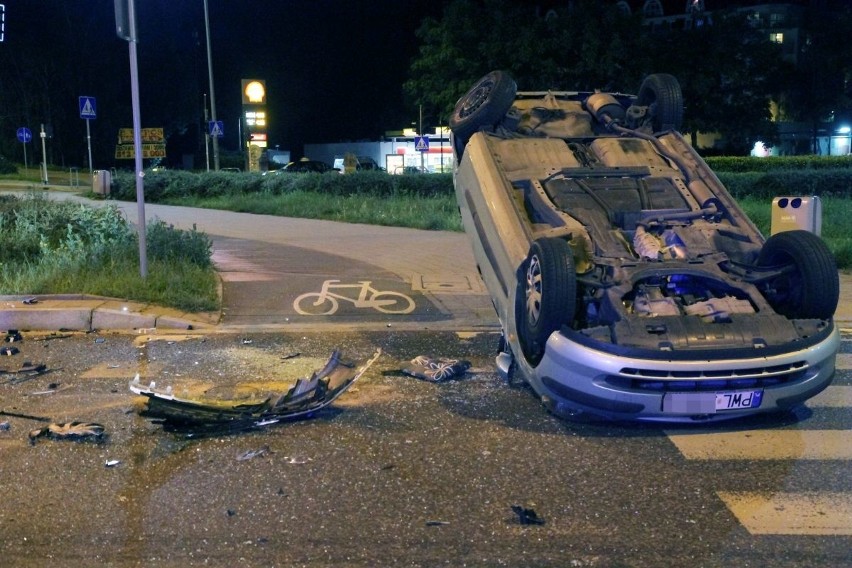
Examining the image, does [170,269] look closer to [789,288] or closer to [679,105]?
[679,105]

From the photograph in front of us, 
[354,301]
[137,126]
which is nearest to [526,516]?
[354,301]

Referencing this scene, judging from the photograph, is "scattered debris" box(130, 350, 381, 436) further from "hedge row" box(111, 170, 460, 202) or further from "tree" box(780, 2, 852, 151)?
"tree" box(780, 2, 852, 151)

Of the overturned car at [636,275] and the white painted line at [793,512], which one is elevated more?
the overturned car at [636,275]

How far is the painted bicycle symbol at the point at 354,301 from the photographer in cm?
1007

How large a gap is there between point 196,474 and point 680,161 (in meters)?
4.67

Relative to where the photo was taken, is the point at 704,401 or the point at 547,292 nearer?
the point at 704,401

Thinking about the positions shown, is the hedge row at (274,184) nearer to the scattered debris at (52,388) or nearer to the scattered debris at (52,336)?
the scattered debris at (52,336)

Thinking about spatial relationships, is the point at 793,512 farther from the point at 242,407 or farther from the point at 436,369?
the point at 242,407

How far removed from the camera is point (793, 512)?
4.72 metres

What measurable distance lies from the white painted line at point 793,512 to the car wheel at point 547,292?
144cm

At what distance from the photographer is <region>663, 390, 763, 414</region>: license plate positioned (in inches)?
216

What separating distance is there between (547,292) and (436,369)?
6.40 feet

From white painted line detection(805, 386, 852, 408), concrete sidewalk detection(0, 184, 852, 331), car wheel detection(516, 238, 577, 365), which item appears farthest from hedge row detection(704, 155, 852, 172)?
car wheel detection(516, 238, 577, 365)

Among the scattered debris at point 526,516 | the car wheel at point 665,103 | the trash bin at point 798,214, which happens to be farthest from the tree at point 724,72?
the scattered debris at point 526,516
